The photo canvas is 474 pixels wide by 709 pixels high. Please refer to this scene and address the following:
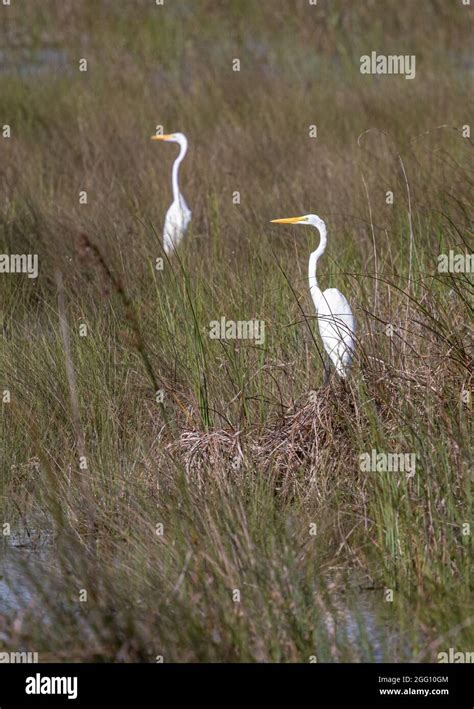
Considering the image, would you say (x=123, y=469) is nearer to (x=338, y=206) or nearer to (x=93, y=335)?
(x=93, y=335)

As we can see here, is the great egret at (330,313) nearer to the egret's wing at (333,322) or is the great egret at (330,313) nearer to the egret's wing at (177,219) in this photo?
the egret's wing at (333,322)

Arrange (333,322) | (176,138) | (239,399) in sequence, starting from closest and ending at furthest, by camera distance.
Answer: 1. (239,399)
2. (333,322)
3. (176,138)

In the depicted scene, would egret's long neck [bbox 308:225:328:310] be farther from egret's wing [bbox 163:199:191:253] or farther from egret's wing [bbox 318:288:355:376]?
egret's wing [bbox 163:199:191:253]

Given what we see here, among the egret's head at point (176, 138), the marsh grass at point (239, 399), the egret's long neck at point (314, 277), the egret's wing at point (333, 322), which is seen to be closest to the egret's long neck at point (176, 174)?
the egret's head at point (176, 138)

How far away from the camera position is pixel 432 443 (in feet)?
12.2

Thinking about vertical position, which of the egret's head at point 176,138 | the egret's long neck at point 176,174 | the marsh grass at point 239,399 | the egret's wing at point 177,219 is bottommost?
the marsh grass at point 239,399

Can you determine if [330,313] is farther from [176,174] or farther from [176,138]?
[176,138]

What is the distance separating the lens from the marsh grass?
310 centimetres

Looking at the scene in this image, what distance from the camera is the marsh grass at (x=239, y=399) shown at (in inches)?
122

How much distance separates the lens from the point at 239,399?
4.48 m

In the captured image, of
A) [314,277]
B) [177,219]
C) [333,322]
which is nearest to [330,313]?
[333,322]

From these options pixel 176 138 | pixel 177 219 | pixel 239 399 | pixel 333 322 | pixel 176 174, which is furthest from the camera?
pixel 176 138

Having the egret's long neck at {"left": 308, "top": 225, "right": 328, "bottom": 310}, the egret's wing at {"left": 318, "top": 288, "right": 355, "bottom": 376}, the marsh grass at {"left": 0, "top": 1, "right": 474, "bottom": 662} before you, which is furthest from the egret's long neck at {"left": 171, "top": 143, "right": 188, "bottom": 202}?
the egret's wing at {"left": 318, "top": 288, "right": 355, "bottom": 376}
